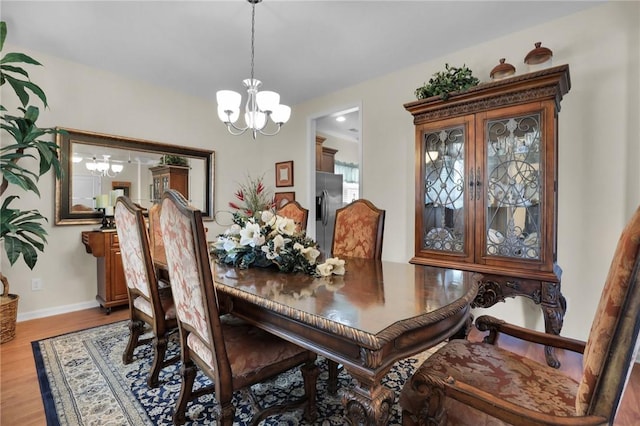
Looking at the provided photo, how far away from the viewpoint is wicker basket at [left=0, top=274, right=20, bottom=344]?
7.82 ft

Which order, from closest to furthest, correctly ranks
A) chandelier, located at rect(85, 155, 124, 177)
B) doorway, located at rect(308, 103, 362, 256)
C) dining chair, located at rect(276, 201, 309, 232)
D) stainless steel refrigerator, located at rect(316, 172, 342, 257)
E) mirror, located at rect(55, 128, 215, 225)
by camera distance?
dining chair, located at rect(276, 201, 309, 232) → mirror, located at rect(55, 128, 215, 225) → chandelier, located at rect(85, 155, 124, 177) → doorway, located at rect(308, 103, 362, 256) → stainless steel refrigerator, located at rect(316, 172, 342, 257)

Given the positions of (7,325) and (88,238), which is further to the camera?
(88,238)

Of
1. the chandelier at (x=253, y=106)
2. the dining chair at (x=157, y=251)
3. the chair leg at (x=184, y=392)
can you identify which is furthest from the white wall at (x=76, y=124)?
the chair leg at (x=184, y=392)

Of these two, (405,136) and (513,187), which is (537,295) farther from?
(405,136)

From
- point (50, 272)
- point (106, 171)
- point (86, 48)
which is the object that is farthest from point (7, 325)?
point (86, 48)

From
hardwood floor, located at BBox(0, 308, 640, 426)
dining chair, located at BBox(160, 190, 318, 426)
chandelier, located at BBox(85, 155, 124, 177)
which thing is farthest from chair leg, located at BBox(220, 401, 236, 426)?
chandelier, located at BBox(85, 155, 124, 177)

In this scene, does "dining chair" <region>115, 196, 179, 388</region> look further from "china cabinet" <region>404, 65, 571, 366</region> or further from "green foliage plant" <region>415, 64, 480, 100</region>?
"green foliage plant" <region>415, 64, 480, 100</region>

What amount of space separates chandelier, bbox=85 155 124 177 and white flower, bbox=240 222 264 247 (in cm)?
254

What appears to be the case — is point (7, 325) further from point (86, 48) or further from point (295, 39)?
point (295, 39)

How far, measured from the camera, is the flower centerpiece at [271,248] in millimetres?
1558

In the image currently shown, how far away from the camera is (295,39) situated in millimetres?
2646

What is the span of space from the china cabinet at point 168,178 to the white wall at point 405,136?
0.36 meters

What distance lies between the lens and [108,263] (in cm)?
300

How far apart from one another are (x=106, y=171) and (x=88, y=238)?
2.56 feet
